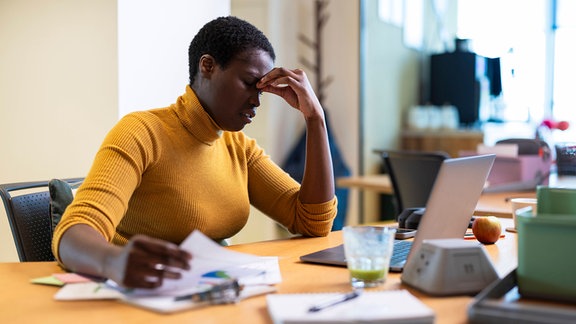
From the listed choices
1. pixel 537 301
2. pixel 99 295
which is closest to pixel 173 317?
pixel 99 295

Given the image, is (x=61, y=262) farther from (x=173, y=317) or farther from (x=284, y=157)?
(x=284, y=157)

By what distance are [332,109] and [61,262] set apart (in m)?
3.90

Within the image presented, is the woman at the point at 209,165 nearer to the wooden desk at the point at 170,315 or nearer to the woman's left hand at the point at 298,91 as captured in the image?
the woman's left hand at the point at 298,91

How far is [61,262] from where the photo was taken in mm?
1381

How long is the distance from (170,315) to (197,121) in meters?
0.77

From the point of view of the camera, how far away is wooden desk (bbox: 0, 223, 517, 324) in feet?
3.49

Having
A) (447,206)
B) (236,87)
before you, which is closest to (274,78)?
(236,87)

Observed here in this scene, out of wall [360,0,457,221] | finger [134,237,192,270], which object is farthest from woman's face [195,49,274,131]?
wall [360,0,457,221]

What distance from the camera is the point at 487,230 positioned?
1.71 meters

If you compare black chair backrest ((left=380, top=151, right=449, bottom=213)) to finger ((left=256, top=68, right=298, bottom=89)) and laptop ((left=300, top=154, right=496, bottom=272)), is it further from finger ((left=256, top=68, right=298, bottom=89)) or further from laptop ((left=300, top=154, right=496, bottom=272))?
laptop ((left=300, top=154, right=496, bottom=272))

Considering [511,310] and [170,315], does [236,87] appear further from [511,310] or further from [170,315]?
[511,310]

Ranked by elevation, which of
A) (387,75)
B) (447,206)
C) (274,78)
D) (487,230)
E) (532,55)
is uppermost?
(532,55)

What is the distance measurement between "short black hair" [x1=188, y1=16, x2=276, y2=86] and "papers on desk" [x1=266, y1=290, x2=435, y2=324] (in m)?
0.77

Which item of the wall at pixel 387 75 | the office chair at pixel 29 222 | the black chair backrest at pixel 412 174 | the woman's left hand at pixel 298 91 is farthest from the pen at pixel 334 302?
the wall at pixel 387 75
